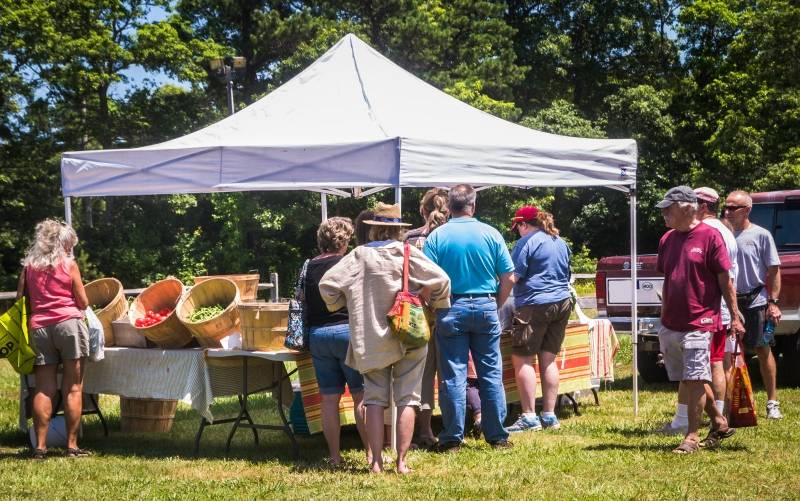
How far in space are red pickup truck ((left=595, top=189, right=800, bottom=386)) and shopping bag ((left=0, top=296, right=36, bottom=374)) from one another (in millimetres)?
5682

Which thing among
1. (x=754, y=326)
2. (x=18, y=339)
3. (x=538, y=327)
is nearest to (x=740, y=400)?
(x=754, y=326)

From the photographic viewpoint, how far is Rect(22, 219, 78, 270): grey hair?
750 centimetres

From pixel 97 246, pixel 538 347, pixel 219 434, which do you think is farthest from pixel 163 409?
pixel 97 246

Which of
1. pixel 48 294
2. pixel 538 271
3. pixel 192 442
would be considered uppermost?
pixel 538 271

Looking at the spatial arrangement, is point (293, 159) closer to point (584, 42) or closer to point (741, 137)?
point (741, 137)

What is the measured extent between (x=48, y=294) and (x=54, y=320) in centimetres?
19

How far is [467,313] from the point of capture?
703cm

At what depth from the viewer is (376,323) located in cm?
626

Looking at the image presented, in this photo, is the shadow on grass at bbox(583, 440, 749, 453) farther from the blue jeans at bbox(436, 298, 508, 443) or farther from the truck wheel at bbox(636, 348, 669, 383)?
the truck wheel at bbox(636, 348, 669, 383)

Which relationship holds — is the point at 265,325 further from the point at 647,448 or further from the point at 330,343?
the point at 647,448

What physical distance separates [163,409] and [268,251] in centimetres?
2569

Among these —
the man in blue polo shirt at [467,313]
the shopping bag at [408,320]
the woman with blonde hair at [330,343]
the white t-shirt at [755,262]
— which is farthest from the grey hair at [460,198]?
the white t-shirt at [755,262]

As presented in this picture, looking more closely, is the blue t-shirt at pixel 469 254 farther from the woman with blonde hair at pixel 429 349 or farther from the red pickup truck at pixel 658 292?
the red pickup truck at pixel 658 292

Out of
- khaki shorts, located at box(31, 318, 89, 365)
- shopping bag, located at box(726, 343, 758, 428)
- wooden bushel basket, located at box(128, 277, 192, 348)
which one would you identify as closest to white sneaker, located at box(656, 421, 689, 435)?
shopping bag, located at box(726, 343, 758, 428)
